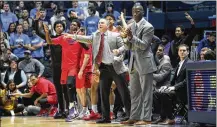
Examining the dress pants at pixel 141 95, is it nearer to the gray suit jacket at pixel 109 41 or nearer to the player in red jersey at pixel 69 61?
the gray suit jacket at pixel 109 41

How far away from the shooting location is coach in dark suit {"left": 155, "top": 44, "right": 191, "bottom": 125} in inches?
358

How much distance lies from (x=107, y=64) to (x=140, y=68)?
808 millimetres

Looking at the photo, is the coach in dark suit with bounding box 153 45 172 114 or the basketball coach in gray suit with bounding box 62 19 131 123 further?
the coach in dark suit with bounding box 153 45 172 114

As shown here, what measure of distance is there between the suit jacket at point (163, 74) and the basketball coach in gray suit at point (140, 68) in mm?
1024

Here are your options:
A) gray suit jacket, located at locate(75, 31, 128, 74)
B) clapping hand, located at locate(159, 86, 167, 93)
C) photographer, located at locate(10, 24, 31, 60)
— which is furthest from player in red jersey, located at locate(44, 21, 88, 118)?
photographer, located at locate(10, 24, 31, 60)

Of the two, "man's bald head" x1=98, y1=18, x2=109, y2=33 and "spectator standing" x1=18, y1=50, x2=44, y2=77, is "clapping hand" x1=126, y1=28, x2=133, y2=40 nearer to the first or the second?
"man's bald head" x1=98, y1=18, x2=109, y2=33

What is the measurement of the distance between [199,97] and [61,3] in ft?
36.2

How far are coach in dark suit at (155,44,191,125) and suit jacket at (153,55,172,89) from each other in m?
0.31

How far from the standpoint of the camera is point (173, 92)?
9297 mm

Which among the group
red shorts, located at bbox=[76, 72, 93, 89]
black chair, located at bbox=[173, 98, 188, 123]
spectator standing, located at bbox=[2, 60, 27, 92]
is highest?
red shorts, located at bbox=[76, 72, 93, 89]

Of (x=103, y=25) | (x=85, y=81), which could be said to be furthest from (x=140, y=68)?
(x=85, y=81)

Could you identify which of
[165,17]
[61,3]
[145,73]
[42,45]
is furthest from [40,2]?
[145,73]

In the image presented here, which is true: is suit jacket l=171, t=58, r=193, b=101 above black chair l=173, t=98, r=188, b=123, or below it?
above

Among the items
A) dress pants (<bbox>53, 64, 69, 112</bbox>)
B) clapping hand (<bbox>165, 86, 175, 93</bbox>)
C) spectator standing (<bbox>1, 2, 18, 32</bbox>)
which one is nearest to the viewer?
clapping hand (<bbox>165, 86, 175, 93</bbox>)
